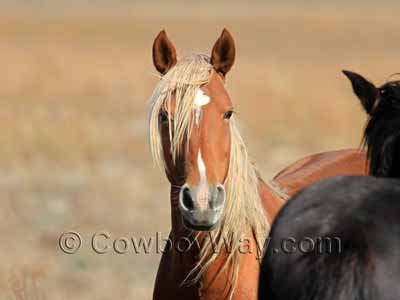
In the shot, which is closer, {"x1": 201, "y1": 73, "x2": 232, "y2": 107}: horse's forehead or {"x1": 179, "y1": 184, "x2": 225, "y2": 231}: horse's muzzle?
{"x1": 179, "y1": 184, "x2": 225, "y2": 231}: horse's muzzle

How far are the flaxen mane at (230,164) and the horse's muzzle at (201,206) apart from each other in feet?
0.84

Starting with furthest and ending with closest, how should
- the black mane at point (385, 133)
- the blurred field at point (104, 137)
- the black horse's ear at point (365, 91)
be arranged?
the blurred field at point (104, 137) < the black horse's ear at point (365, 91) < the black mane at point (385, 133)

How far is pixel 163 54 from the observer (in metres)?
4.46

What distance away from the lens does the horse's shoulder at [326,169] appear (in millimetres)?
5586

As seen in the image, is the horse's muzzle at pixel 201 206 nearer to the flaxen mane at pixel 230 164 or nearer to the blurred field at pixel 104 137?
the flaxen mane at pixel 230 164

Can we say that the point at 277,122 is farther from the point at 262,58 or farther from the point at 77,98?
the point at 262,58

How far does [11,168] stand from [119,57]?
447 inches

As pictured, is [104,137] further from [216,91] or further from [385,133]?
[385,133]

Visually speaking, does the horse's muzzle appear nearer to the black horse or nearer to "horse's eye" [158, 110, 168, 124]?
"horse's eye" [158, 110, 168, 124]

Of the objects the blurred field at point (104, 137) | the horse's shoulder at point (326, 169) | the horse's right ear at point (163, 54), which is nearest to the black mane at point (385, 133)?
the horse's right ear at point (163, 54)

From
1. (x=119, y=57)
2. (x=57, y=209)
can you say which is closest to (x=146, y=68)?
(x=119, y=57)

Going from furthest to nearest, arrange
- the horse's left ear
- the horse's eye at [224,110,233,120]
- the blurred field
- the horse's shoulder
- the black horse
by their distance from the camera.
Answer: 1. the blurred field
2. the horse's shoulder
3. the horse's left ear
4. the horse's eye at [224,110,233,120]
5. the black horse

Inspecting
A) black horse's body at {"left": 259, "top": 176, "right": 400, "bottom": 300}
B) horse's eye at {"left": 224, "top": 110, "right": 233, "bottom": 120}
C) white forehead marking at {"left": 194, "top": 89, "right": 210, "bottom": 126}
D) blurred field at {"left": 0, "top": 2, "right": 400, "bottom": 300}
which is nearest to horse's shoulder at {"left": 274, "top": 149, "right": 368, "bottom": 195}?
blurred field at {"left": 0, "top": 2, "right": 400, "bottom": 300}

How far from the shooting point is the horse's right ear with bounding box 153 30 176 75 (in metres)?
4.43
